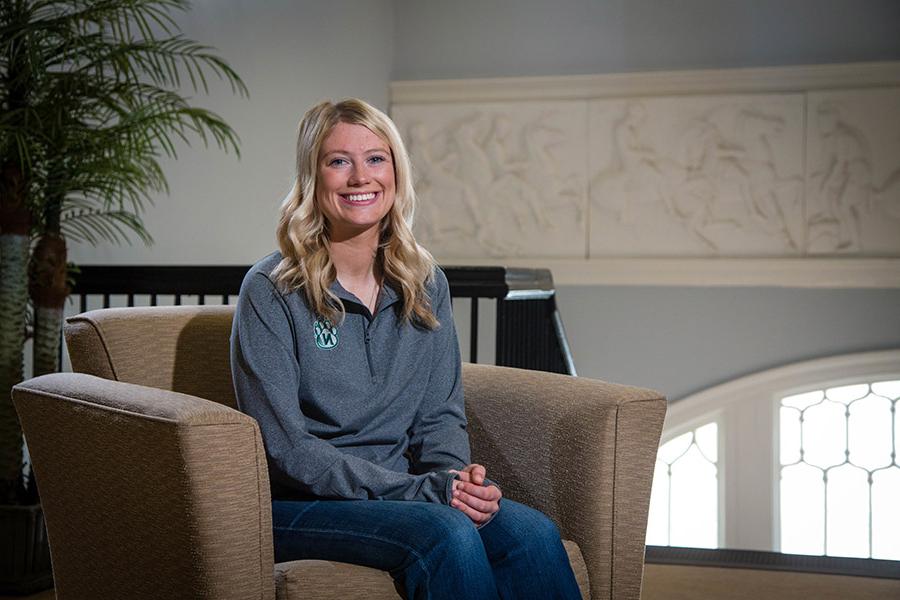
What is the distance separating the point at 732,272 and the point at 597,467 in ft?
14.0

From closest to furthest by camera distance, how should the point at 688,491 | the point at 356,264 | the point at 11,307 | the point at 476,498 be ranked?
1. the point at 476,498
2. the point at 356,264
3. the point at 11,307
4. the point at 688,491

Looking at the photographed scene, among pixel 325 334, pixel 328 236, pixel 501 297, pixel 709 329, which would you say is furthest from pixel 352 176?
pixel 709 329

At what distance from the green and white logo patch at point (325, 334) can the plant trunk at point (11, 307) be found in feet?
3.99

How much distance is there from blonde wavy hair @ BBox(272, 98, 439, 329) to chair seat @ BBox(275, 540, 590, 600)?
46cm

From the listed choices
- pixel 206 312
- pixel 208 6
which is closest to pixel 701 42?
pixel 208 6

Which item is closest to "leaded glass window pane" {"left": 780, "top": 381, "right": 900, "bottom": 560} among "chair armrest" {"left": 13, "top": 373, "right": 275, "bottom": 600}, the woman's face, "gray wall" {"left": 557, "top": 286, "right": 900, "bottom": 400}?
"gray wall" {"left": 557, "top": 286, "right": 900, "bottom": 400}

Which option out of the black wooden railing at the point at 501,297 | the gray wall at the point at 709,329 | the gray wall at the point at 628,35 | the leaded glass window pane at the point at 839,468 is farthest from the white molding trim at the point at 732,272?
the black wooden railing at the point at 501,297

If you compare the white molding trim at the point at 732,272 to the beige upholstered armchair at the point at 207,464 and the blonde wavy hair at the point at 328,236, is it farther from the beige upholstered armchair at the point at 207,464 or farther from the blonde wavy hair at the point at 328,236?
the blonde wavy hair at the point at 328,236

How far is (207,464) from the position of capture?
1452 millimetres

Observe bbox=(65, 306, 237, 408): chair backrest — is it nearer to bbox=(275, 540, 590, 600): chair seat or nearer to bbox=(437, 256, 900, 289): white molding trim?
bbox=(275, 540, 590, 600): chair seat

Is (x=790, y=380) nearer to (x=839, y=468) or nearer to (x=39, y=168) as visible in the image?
(x=839, y=468)

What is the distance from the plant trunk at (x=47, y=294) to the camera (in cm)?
273

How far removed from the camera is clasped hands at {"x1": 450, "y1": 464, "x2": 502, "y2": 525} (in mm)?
1697

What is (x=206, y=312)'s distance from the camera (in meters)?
2.17
